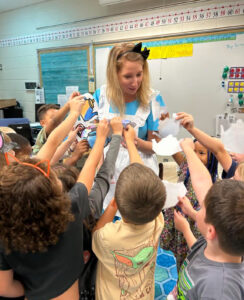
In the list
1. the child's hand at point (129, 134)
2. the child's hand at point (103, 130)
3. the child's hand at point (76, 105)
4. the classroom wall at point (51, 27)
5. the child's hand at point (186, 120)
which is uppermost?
the classroom wall at point (51, 27)

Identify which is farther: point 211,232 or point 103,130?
point 103,130

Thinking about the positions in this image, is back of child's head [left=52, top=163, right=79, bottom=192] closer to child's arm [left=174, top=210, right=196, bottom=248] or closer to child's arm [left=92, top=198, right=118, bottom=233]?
child's arm [left=92, top=198, right=118, bottom=233]

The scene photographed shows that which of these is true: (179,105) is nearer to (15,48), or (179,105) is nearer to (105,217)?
(105,217)

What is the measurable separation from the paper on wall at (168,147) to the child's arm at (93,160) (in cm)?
28

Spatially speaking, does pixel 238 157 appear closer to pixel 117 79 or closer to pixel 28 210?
pixel 117 79

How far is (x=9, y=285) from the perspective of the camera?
0.69 metres

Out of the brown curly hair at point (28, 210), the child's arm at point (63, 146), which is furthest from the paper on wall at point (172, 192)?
the child's arm at point (63, 146)

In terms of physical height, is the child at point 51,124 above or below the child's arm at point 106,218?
above

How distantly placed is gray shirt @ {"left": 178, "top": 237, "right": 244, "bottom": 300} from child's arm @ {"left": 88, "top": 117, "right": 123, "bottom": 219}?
412 mm

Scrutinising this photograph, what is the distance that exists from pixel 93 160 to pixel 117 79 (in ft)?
1.92

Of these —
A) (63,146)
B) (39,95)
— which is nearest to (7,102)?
(39,95)

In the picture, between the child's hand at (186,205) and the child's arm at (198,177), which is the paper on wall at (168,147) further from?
the child's hand at (186,205)

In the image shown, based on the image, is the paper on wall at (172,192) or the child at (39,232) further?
the paper on wall at (172,192)

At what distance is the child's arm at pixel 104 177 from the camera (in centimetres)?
89
